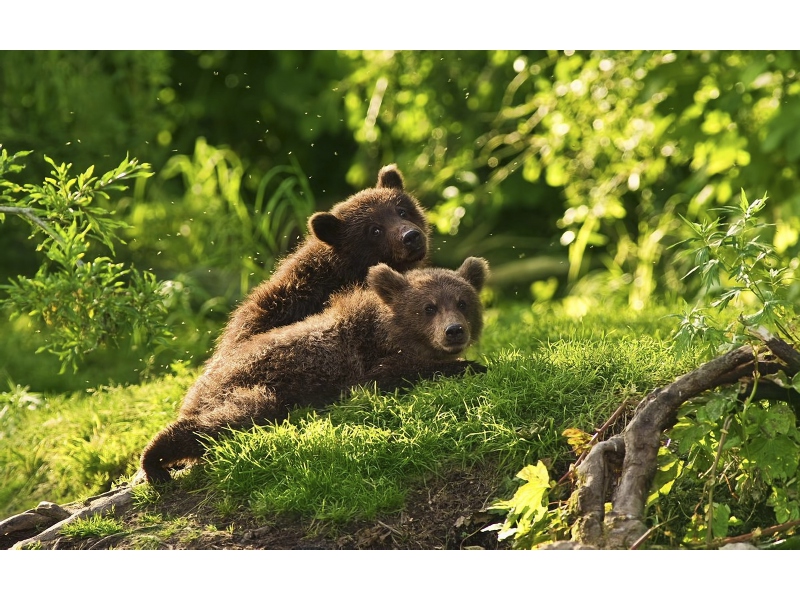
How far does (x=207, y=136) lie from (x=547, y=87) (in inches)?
181

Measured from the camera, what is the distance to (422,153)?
10961mm

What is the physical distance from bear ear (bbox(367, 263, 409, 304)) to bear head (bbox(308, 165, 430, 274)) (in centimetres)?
54

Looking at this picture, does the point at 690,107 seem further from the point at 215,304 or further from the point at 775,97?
the point at 215,304

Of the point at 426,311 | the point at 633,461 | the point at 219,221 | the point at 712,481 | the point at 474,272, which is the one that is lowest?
the point at 712,481

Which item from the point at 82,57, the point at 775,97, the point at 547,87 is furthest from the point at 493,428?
the point at 82,57

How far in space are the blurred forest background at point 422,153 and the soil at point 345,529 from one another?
9.44 ft

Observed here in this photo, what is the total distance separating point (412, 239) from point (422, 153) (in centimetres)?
504

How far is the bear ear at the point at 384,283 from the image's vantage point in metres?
5.55

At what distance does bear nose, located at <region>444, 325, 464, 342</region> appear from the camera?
5.42 m

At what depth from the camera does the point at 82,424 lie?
6.34 metres

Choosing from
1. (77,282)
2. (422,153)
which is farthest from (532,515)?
(422,153)

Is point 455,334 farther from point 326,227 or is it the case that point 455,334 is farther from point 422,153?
point 422,153

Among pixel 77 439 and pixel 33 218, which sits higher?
pixel 33 218

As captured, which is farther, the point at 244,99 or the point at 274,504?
the point at 244,99
